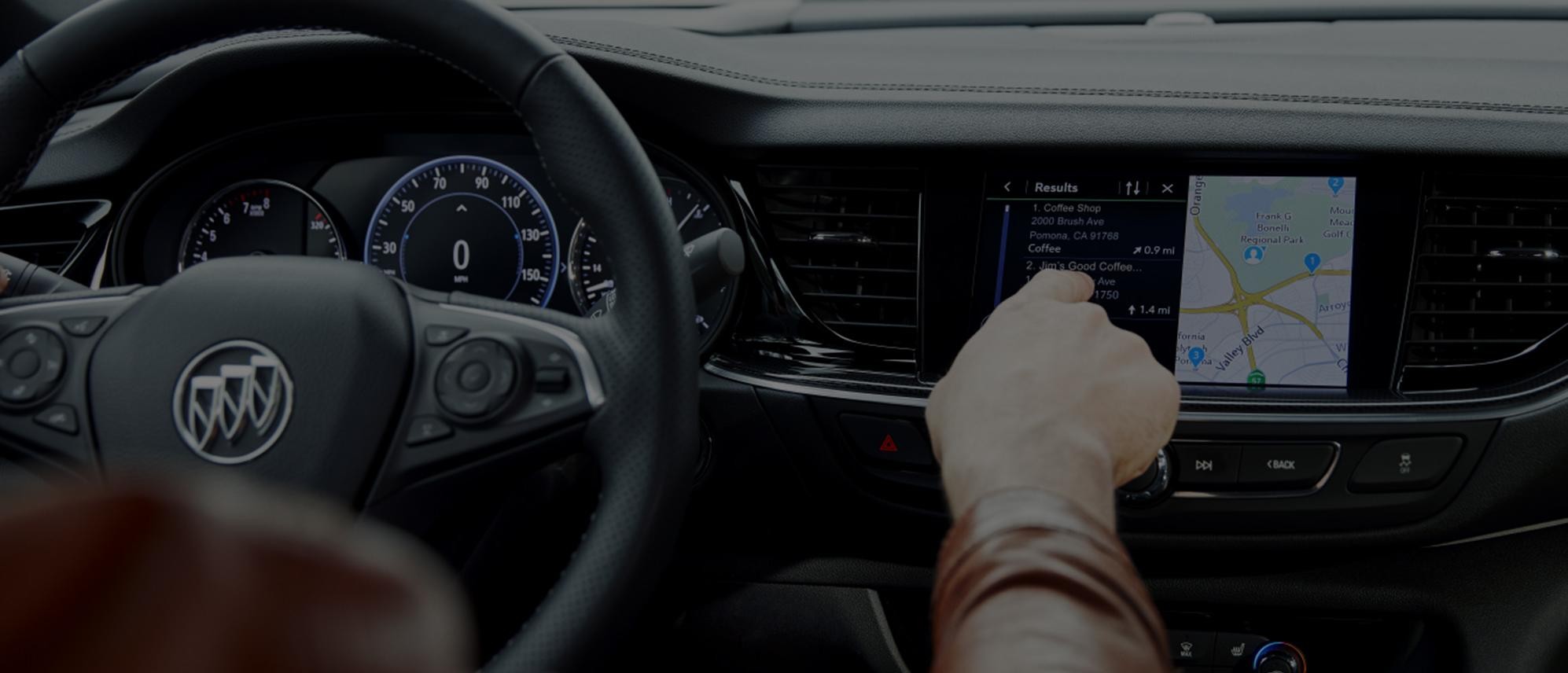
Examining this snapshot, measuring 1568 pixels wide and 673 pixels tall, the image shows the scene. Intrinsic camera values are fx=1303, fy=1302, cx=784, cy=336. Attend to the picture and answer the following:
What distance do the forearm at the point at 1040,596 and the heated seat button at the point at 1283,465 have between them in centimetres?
87

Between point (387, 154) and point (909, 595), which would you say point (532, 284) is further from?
point (909, 595)

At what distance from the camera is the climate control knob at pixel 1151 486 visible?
171 centimetres

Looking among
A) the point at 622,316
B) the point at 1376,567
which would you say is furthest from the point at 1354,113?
the point at 622,316

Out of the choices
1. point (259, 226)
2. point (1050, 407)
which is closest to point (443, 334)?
point (1050, 407)

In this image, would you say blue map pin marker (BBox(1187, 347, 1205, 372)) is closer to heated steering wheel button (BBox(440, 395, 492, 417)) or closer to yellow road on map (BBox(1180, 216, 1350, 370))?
yellow road on map (BBox(1180, 216, 1350, 370))

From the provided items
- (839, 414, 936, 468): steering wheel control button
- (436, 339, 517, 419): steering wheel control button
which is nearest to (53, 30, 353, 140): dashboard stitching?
(436, 339, 517, 419): steering wheel control button

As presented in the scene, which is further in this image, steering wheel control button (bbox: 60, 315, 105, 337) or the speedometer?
the speedometer

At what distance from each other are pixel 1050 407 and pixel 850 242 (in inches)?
27.8

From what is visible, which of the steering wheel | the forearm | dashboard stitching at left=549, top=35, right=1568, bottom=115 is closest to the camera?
the forearm

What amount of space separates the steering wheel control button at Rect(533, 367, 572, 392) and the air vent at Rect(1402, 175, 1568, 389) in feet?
3.81

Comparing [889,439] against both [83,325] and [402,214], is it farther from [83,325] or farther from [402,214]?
[83,325]

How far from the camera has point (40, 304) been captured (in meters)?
1.30

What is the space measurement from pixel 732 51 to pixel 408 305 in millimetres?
739

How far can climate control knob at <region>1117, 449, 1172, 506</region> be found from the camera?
171cm
